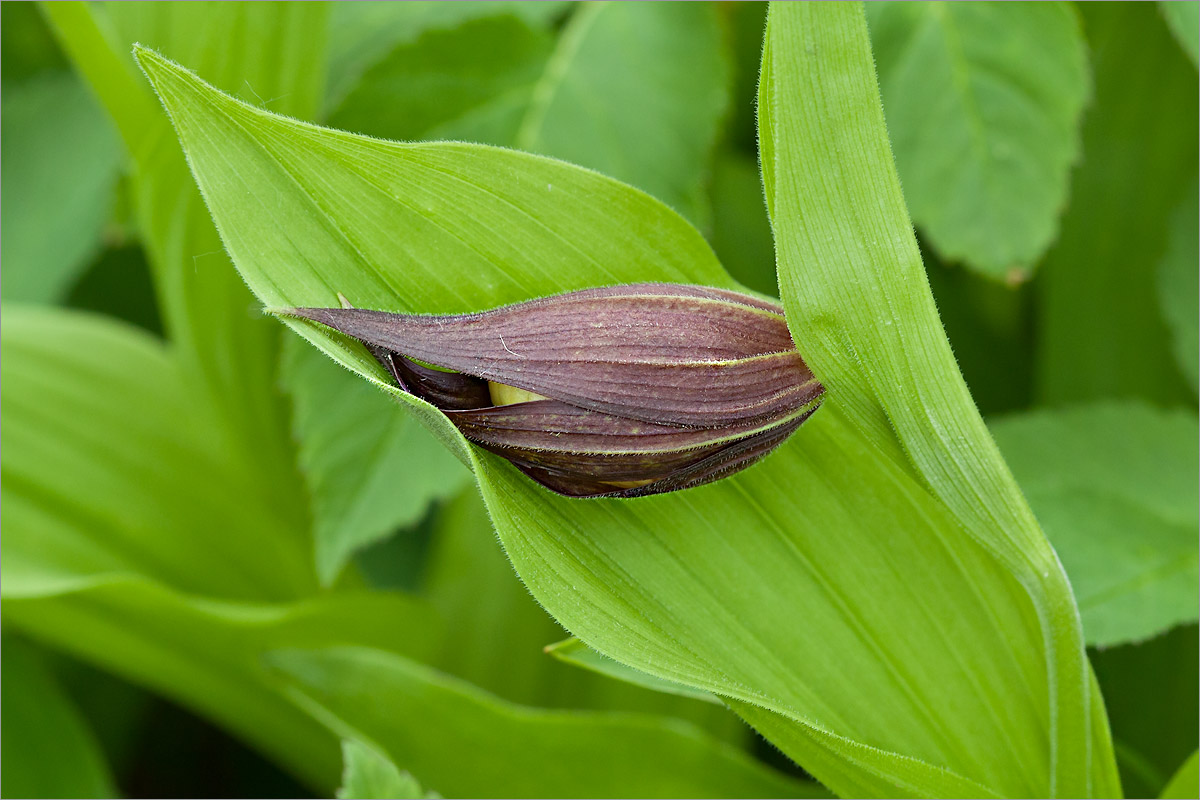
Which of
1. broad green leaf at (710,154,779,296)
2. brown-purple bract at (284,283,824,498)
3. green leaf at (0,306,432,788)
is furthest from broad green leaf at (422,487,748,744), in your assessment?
brown-purple bract at (284,283,824,498)

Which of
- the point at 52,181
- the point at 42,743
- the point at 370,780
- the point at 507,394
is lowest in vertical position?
the point at 42,743

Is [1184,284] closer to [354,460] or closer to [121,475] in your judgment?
[354,460]

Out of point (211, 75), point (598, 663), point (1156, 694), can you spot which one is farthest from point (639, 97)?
point (1156, 694)

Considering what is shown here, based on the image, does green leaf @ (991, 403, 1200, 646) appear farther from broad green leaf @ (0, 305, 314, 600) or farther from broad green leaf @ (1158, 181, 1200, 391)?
broad green leaf @ (0, 305, 314, 600)

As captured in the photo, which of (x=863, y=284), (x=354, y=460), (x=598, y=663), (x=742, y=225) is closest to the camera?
(x=863, y=284)

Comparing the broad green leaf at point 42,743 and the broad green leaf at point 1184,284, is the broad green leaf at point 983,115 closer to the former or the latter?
the broad green leaf at point 1184,284

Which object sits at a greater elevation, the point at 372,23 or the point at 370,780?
the point at 372,23

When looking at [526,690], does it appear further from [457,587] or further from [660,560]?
[660,560]
